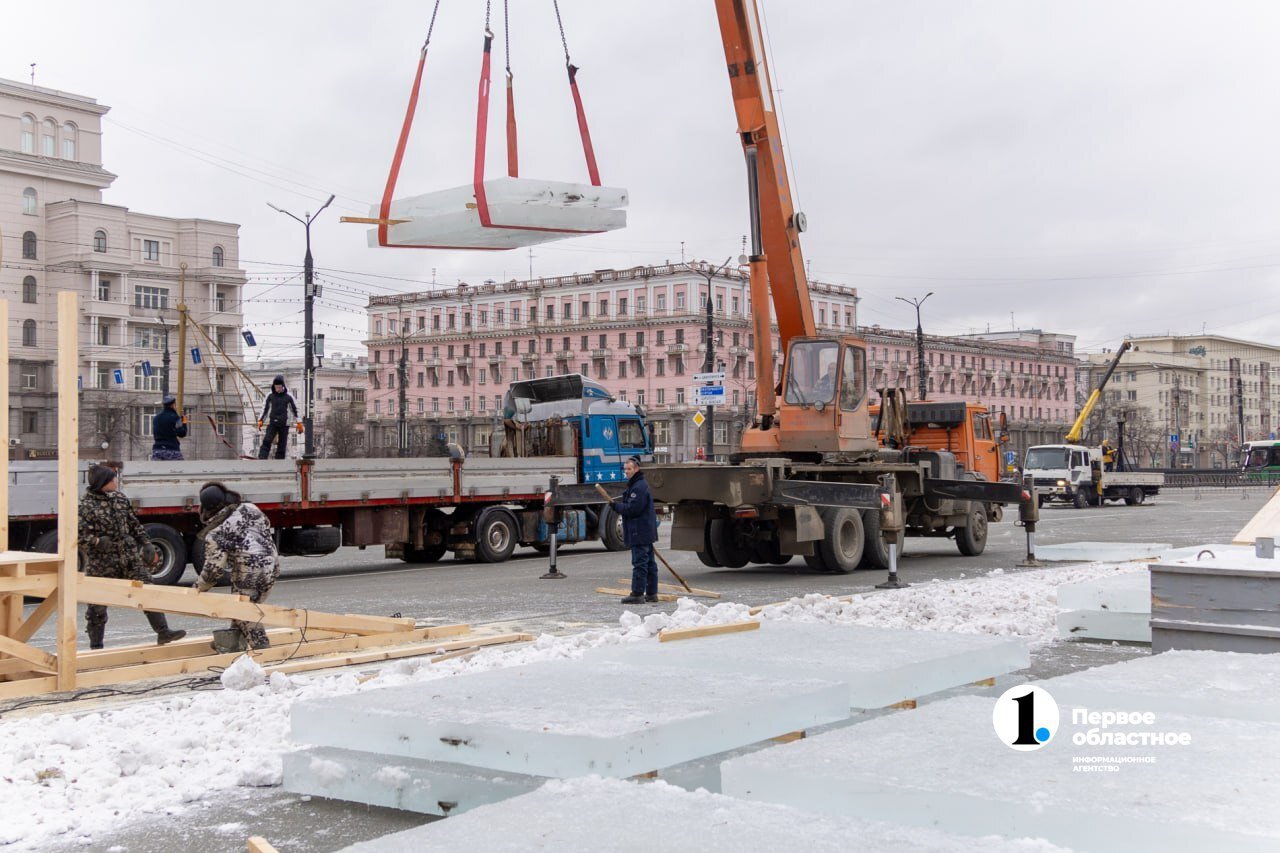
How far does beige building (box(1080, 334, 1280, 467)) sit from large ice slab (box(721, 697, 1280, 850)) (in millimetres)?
141037

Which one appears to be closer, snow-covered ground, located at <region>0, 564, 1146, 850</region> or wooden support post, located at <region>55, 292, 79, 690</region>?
snow-covered ground, located at <region>0, 564, 1146, 850</region>

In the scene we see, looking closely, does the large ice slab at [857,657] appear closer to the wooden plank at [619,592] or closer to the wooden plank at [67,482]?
the wooden plank at [67,482]

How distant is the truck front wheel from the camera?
21.8 m

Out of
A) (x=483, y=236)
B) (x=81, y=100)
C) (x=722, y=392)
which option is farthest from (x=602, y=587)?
(x=81, y=100)

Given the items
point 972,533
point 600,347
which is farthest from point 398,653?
point 600,347

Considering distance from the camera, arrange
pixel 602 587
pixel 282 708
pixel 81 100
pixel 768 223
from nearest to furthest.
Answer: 1. pixel 282 708
2. pixel 602 587
3. pixel 768 223
4. pixel 81 100

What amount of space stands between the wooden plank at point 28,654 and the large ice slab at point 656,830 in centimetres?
546

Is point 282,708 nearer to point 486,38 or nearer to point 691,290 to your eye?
point 486,38

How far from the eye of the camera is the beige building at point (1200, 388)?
481ft

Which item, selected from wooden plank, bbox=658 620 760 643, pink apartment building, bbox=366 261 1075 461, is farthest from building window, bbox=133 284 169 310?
wooden plank, bbox=658 620 760 643

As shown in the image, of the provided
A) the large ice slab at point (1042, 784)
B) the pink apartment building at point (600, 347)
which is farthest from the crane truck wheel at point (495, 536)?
the pink apartment building at point (600, 347)

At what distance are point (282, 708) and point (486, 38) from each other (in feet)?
19.7

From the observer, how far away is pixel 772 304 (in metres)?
20.4

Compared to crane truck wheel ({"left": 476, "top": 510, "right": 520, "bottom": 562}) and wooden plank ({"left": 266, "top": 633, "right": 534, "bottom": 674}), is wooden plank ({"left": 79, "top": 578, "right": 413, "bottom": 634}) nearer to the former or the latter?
wooden plank ({"left": 266, "top": 633, "right": 534, "bottom": 674})
